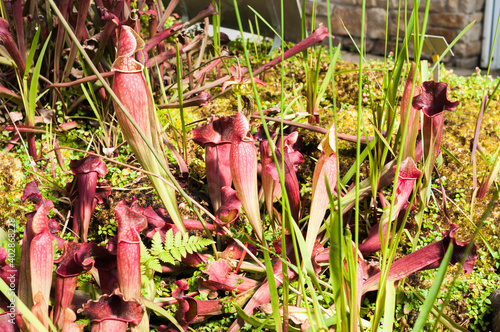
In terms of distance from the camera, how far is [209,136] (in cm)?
103

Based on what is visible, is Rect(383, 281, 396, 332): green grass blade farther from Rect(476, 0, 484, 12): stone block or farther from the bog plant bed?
Rect(476, 0, 484, 12): stone block

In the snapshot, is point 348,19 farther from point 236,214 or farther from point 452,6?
point 236,214

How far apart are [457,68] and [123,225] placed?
434 cm

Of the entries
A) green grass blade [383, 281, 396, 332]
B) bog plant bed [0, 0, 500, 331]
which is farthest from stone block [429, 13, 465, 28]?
green grass blade [383, 281, 396, 332]

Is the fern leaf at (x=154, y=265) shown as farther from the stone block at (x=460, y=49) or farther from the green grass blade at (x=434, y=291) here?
the stone block at (x=460, y=49)

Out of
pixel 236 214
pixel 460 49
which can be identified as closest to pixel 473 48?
pixel 460 49

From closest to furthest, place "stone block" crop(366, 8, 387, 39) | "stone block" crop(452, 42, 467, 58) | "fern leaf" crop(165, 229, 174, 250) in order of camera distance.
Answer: "fern leaf" crop(165, 229, 174, 250) → "stone block" crop(452, 42, 467, 58) → "stone block" crop(366, 8, 387, 39)

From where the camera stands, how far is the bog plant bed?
2.39ft

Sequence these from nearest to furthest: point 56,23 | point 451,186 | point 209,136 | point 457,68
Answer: point 209,136 < point 451,186 < point 56,23 < point 457,68

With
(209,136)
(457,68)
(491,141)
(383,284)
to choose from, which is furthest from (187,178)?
(457,68)

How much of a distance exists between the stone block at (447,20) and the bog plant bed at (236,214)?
2.98 meters

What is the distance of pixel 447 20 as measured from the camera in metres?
4.11

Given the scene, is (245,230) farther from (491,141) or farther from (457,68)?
(457,68)

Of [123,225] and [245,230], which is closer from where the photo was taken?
[123,225]
